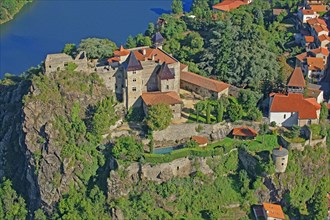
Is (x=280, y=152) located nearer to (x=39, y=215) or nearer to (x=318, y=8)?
(x=39, y=215)

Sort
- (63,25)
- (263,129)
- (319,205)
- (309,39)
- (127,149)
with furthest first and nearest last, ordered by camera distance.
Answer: (63,25) → (309,39) → (263,129) → (127,149) → (319,205)

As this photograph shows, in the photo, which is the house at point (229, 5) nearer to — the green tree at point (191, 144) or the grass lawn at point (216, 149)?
the grass lawn at point (216, 149)

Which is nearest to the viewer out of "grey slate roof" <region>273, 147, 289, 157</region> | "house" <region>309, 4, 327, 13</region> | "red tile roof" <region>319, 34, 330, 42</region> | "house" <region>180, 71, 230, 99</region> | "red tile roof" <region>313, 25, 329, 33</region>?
"grey slate roof" <region>273, 147, 289, 157</region>

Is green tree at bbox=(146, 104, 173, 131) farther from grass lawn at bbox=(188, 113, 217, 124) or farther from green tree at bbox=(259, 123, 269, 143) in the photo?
green tree at bbox=(259, 123, 269, 143)

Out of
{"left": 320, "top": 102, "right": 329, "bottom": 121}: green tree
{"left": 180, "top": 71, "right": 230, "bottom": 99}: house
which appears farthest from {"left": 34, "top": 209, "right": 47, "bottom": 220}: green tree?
{"left": 320, "top": 102, "right": 329, "bottom": 121}: green tree

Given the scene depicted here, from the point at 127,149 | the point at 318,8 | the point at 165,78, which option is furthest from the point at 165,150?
the point at 318,8

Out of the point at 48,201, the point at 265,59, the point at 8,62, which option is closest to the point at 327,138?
the point at 265,59

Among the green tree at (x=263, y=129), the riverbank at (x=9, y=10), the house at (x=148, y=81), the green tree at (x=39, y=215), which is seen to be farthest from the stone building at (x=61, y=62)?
the riverbank at (x=9, y=10)
